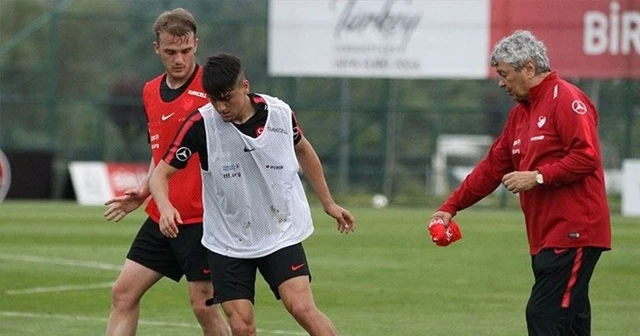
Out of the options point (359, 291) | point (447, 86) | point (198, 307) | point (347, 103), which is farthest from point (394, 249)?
point (447, 86)

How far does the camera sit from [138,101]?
38.3m

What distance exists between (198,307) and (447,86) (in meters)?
32.1

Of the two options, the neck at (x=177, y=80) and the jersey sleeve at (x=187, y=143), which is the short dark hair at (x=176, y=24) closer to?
the neck at (x=177, y=80)

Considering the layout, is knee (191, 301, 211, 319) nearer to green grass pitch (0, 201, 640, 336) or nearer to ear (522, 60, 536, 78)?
ear (522, 60, 536, 78)

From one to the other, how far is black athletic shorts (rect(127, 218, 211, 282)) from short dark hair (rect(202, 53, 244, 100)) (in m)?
1.34

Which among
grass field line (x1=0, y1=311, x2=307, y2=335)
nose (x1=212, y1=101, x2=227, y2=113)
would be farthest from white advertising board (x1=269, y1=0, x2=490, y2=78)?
nose (x1=212, y1=101, x2=227, y2=113)

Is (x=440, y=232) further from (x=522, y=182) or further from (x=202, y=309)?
(x=202, y=309)

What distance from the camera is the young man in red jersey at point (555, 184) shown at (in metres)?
8.56

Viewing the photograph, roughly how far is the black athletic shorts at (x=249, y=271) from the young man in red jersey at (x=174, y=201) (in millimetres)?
564

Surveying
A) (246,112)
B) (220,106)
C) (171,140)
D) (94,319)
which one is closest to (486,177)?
(246,112)

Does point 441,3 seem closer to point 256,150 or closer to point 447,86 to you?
point 447,86

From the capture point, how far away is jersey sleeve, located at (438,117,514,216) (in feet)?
30.3

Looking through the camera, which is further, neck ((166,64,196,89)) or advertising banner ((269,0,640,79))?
advertising banner ((269,0,640,79))

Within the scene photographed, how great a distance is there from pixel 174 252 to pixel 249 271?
886mm
